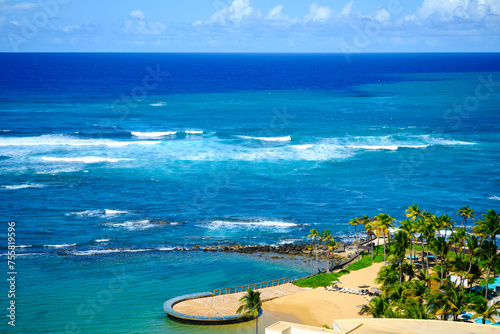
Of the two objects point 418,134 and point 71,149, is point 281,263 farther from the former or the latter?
point 418,134

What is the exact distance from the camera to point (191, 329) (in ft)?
138

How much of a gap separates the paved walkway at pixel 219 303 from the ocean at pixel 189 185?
1736 millimetres

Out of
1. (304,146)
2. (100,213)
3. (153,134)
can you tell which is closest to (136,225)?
(100,213)

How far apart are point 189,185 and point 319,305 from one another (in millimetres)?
36012

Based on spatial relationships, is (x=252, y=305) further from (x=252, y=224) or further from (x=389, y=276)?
(x=252, y=224)

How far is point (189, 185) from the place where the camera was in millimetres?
77500

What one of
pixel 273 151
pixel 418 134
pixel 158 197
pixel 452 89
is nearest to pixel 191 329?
pixel 158 197

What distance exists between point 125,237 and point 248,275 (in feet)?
50.8

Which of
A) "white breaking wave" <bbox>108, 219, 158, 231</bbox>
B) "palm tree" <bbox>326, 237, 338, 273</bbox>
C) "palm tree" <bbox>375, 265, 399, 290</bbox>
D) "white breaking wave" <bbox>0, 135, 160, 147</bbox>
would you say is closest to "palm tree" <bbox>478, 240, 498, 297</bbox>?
"palm tree" <bbox>375, 265, 399, 290</bbox>

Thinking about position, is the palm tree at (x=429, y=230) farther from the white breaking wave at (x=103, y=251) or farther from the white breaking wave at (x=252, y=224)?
the white breaking wave at (x=103, y=251)

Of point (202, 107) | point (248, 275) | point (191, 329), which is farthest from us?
point (202, 107)

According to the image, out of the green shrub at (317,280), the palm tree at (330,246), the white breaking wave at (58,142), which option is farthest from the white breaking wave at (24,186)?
the green shrub at (317,280)

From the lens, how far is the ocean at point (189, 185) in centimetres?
5059

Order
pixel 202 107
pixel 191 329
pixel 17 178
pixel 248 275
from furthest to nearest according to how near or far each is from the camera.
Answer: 1. pixel 202 107
2. pixel 17 178
3. pixel 248 275
4. pixel 191 329
